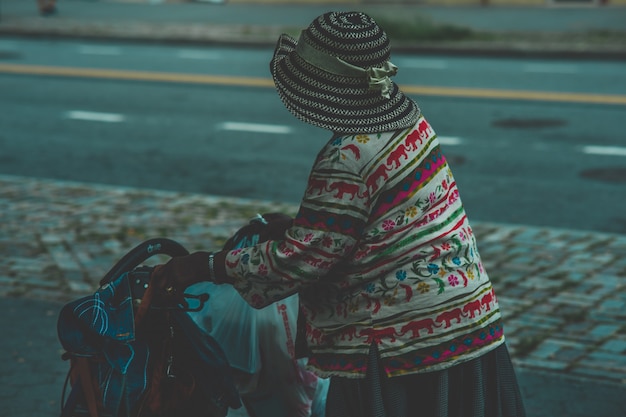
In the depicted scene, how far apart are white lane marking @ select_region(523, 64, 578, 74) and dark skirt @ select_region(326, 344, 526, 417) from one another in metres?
14.2

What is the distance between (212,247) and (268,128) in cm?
528

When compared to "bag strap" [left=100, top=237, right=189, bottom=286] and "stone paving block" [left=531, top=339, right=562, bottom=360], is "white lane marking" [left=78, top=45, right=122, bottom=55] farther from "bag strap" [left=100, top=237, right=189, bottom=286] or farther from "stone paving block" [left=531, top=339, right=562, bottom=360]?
"bag strap" [left=100, top=237, right=189, bottom=286]

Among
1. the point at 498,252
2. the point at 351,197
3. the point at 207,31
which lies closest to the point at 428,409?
the point at 351,197

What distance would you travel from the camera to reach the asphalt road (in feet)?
31.5

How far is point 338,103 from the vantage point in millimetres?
3041

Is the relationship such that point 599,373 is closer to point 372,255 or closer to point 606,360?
point 606,360

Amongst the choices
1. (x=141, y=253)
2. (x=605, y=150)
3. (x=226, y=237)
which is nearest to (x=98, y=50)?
(x=605, y=150)

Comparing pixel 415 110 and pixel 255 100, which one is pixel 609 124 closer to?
pixel 255 100

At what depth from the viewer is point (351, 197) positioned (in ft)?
9.81

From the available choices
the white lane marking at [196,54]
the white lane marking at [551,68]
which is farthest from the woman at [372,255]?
the white lane marking at [196,54]

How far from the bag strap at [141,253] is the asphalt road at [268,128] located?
537 centimetres

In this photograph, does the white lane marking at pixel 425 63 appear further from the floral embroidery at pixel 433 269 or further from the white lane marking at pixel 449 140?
the floral embroidery at pixel 433 269

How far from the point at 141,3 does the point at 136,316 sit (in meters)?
26.2

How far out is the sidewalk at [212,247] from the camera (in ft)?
17.1
